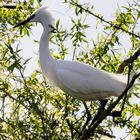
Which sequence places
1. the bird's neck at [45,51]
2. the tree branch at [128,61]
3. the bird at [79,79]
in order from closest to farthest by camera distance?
the tree branch at [128,61] → the bird at [79,79] → the bird's neck at [45,51]

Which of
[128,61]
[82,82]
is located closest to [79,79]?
[82,82]

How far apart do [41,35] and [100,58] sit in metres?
0.77

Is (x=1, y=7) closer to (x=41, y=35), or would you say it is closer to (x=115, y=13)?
(x=41, y=35)

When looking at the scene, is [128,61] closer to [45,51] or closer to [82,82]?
[82,82]

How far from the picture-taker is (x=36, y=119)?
3.14m

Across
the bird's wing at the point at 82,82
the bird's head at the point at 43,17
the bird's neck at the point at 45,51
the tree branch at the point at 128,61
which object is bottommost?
the tree branch at the point at 128,61

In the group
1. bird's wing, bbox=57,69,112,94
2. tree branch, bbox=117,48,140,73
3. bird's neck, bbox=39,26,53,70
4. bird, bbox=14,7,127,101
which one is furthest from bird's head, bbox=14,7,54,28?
tree branch, bbox=117,48,140,73

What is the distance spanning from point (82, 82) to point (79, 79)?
0.14 feet

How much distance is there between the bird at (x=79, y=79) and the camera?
11.2ft

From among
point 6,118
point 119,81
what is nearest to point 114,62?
point 119,81

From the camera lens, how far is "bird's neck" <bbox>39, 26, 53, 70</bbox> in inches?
144

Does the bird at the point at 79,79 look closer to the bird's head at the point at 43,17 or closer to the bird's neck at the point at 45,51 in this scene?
the bird's neck at the point at 45,51

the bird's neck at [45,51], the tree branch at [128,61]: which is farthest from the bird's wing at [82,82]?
the tree branch at [128,61]

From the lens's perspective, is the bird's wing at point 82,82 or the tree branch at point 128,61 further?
the bird's wing at point 82,82
